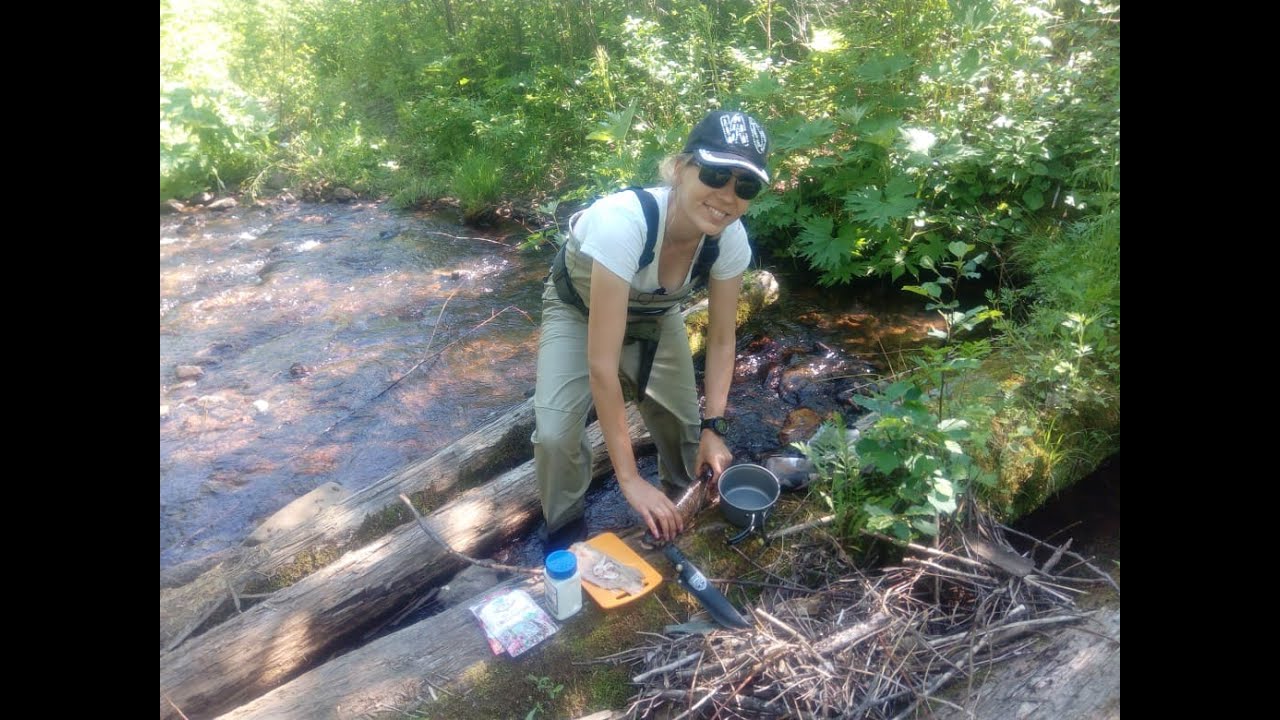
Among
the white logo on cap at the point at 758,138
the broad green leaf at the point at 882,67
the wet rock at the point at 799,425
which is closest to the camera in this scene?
the white logo on cap at the point at 758,138

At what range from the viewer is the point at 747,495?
3049mm

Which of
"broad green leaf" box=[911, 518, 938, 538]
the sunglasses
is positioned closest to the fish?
"broad green leaf" box=[911, 518, 938, 538]

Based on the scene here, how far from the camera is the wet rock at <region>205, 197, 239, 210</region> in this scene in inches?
278

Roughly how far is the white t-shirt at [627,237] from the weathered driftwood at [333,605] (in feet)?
4.56

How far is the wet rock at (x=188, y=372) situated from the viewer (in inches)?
202

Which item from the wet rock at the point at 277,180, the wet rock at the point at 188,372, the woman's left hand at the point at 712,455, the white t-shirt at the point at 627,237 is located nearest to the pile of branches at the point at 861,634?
the woman's left hand at the point at 712,455

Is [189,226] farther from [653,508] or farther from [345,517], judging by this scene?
[653,508]

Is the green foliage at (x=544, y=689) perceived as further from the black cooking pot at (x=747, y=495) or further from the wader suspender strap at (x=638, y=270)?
the wader suspender strap at (x=638, y=270)

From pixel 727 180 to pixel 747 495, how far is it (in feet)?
4.73

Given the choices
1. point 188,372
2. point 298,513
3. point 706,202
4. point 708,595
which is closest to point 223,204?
point 188,372

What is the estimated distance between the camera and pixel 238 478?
14.0ft

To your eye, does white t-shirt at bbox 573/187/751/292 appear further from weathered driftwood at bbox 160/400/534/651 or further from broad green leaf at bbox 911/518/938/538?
weathered driftwood at bbox 160/400/534/651
